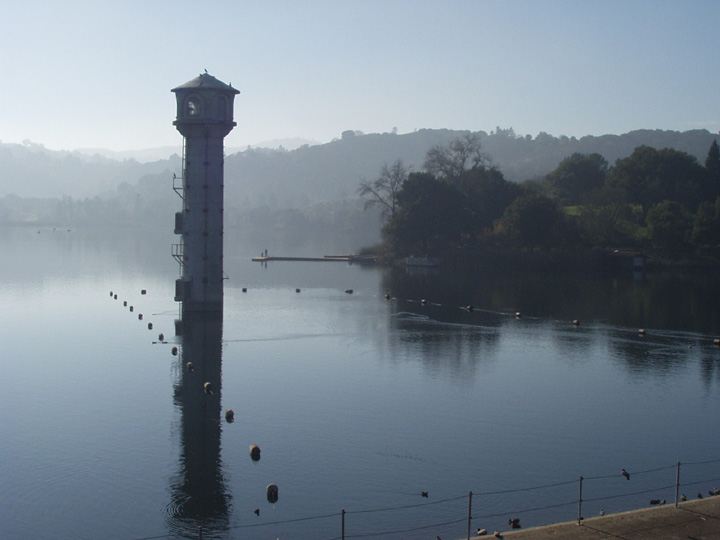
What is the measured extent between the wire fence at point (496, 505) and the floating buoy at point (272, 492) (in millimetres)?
1615

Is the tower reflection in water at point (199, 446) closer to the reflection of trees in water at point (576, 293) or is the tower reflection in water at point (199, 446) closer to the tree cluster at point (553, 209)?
the reflection of trees in water at point (576, 293)

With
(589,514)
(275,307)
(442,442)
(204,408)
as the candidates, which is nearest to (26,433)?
(204,408)

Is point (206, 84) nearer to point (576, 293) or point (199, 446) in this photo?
point (199, 446)

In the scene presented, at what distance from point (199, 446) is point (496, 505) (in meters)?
12.7

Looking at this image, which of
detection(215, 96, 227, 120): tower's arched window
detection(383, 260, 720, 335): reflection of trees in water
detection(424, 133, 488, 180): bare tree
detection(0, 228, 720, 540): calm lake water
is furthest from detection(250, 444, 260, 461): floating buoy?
detection(424, 133, 488, 180): bare tree

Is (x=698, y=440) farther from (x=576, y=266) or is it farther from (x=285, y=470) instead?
(x=576, y=266)

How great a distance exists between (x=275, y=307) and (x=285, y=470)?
4498cm

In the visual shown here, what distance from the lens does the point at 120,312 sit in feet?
221

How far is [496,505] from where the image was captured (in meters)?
25.5

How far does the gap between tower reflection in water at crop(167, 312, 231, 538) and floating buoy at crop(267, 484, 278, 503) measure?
1.38 meters

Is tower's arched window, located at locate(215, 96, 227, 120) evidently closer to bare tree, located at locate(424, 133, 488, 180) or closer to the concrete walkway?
the concrete walkway

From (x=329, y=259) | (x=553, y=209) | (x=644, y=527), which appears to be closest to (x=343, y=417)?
(x=644, y=527)

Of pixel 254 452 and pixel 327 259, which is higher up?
pixel 327 259

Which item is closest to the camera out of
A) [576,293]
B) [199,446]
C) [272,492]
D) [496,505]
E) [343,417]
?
[496,505]
